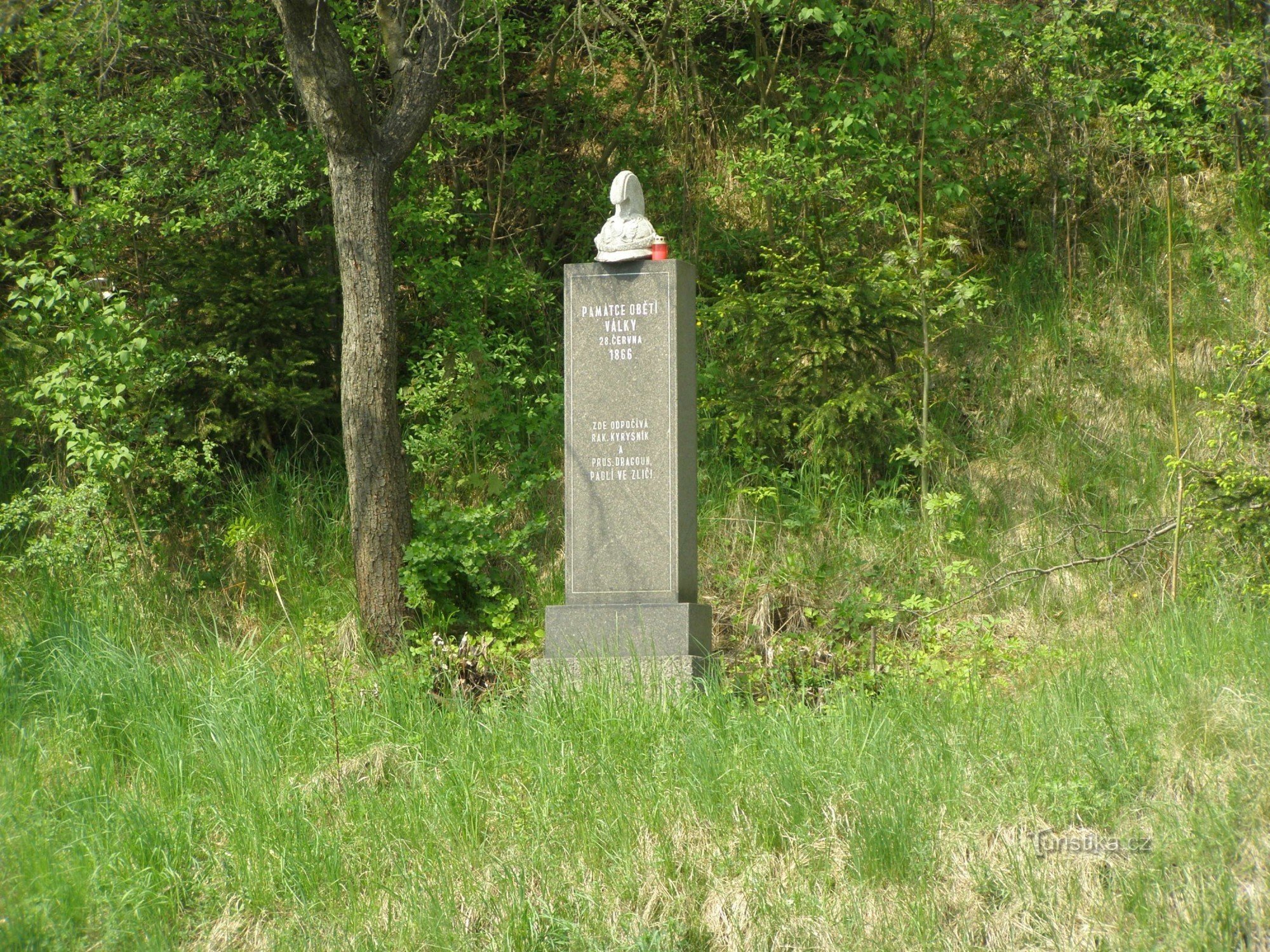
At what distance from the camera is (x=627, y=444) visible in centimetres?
733

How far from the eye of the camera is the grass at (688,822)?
4199 mm

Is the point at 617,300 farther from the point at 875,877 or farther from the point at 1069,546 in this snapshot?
the point at 875,877

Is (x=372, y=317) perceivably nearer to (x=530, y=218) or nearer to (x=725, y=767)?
(x=530, y=218)

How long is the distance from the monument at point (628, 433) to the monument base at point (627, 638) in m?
0.02

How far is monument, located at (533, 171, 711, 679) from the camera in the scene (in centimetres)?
724

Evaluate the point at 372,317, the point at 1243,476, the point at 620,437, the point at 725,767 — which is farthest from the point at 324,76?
the point at 1243,476

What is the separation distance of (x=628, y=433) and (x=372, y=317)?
1983 mm

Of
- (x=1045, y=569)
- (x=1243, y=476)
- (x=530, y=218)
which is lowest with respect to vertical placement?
(x=1045, y=569)

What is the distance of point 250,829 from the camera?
4.95 meters

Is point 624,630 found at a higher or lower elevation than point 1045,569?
lower

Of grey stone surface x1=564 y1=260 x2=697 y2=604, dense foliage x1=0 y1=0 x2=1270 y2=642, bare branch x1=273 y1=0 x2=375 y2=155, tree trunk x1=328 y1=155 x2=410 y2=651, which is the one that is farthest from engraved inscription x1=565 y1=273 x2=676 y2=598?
bare branch x1=273 y1=0 x2=375 y2=155

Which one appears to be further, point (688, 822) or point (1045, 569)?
point (1045, 569)

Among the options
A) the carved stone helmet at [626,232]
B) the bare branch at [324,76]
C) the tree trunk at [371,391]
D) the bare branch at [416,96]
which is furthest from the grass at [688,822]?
the bare branch at [416,96]

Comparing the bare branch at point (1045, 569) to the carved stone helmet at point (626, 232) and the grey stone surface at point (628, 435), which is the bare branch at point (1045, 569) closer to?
the grey stone surface at point (628, 435)
